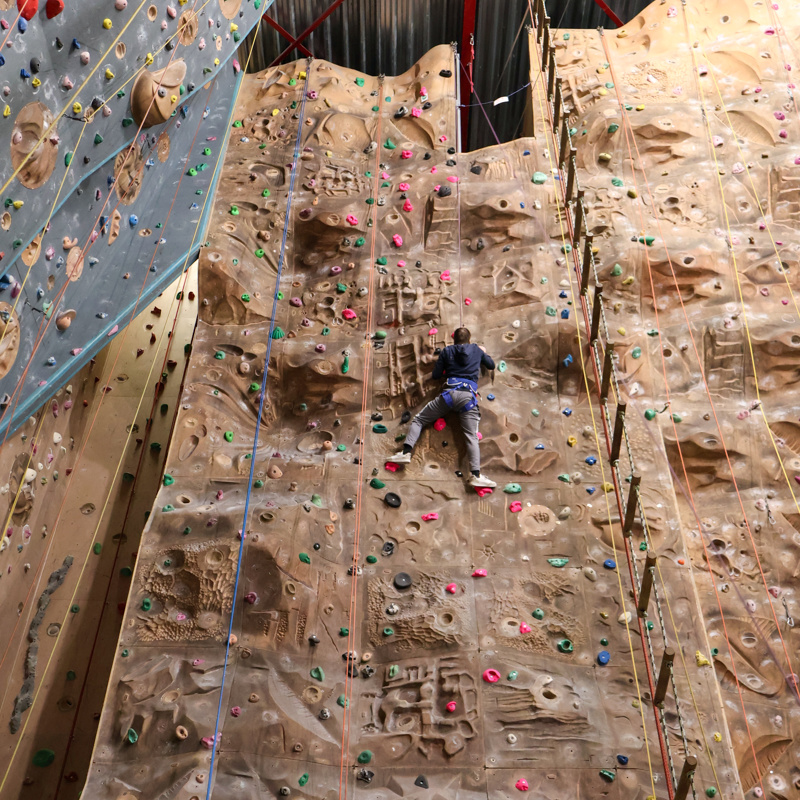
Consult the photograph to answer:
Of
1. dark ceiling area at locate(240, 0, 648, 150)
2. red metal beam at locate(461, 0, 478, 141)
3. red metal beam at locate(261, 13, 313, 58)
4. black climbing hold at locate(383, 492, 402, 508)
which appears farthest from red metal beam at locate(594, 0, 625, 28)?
black climbing hold at locate(383, 492, 402, 508)

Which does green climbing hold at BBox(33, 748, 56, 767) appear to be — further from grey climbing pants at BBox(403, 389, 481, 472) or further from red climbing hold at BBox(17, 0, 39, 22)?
red climbing hold at BBox(17, 0, 39, 22)

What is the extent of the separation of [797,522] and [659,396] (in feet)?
4.84

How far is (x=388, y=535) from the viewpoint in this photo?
7066 millimetres

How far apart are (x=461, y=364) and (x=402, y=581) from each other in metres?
1.84

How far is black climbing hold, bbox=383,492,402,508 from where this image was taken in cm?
720

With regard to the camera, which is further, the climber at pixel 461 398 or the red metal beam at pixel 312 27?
the red metal beam at pixel 312 27

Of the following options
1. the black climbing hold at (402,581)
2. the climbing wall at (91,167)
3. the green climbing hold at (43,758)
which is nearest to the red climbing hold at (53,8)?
the climbing wall at (91,167)

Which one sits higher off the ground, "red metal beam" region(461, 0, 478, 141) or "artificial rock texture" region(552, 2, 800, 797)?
"red metal beam" region(461, 0, 478, 141)

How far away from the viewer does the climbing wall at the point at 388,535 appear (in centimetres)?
601

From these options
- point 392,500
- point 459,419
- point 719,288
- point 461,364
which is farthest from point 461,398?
point 719,288

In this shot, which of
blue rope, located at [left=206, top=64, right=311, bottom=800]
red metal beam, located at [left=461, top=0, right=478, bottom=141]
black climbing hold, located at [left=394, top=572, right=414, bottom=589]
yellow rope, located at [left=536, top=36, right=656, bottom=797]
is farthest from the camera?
red metal beam, located at [left=461, top=0, right=478, bottom=141]

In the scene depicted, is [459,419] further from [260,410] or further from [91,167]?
[91,167]

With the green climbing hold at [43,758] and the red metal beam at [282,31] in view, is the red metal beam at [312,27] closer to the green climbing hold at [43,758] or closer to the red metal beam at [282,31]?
the red metal beam at [282,31]

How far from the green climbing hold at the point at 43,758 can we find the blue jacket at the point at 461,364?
13.7ft
